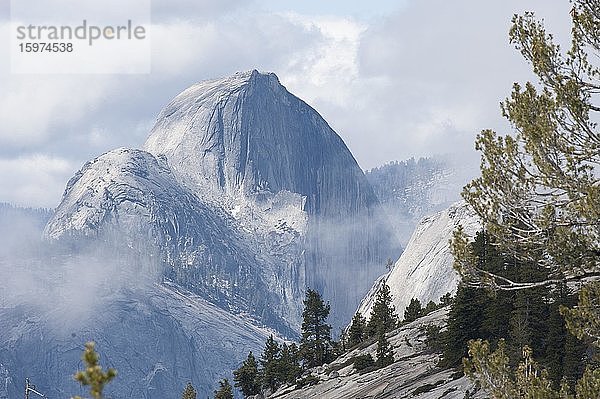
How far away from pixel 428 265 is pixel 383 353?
3952 inches

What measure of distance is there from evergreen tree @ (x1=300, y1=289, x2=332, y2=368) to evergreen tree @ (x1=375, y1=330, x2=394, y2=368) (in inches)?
955

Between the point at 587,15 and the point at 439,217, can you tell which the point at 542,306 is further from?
the point at 439,217

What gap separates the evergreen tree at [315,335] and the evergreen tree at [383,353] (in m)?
24.3

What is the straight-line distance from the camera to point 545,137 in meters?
20.7

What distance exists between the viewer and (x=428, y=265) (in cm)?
16400

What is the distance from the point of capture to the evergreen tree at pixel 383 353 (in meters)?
63.5

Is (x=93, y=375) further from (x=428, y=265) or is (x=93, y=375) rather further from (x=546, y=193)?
(x=428, y=265)

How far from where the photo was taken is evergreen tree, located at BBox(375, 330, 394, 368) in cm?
6347

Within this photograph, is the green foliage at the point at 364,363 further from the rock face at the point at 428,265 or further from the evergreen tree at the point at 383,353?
the rock face at the point at 428,265

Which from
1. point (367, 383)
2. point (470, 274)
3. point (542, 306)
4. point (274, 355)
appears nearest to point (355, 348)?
point (274, 355)

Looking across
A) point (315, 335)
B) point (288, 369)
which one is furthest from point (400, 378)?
point (315, 335)

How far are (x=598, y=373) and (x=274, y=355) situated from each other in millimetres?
76317

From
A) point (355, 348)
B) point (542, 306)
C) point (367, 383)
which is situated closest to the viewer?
point (542, 306)

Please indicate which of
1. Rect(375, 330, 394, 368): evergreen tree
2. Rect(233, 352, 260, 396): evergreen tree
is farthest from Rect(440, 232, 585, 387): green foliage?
Rect(233, 352, 260, 396): evergreen tree
